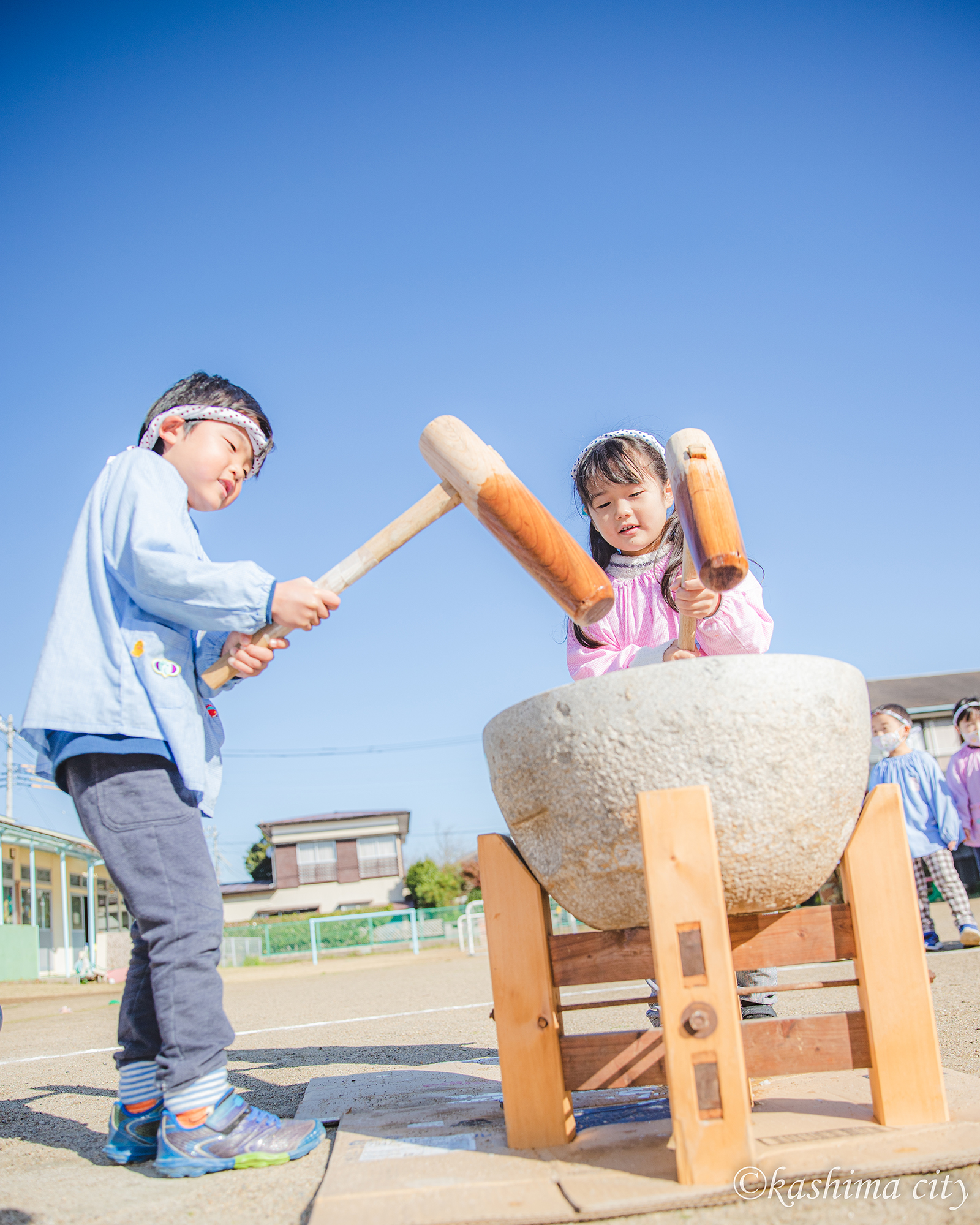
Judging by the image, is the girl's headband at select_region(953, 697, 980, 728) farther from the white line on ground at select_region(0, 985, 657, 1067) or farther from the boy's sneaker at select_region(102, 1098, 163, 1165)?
the boy's sneaker at select_region(102, 1098, 163, 1165)

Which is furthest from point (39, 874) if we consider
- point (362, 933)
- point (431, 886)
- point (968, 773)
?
point (968, 773)

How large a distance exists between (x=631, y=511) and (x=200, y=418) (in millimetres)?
1425

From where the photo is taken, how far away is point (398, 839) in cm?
3834

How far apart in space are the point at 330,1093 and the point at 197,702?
1350mm

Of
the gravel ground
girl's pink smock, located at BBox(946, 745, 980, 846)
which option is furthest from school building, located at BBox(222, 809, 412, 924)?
girl's pink smock, located at BBox(946, 745, 980, 846)

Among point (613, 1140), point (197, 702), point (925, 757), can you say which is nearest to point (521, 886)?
point (613, 1140)

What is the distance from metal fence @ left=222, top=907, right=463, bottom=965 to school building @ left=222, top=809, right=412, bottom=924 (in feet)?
51.0

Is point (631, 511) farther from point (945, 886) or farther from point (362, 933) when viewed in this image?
point (362, 933)

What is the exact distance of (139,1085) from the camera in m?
2.17

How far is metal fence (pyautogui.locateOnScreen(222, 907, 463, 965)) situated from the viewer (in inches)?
744

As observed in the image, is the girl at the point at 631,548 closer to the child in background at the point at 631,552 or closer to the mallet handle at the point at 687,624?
the child in background at the point at 631,552

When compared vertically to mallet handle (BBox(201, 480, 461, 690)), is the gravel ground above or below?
below

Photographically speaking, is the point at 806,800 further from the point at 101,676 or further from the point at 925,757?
the point at 925,757

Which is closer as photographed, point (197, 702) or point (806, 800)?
point (806, 800)
